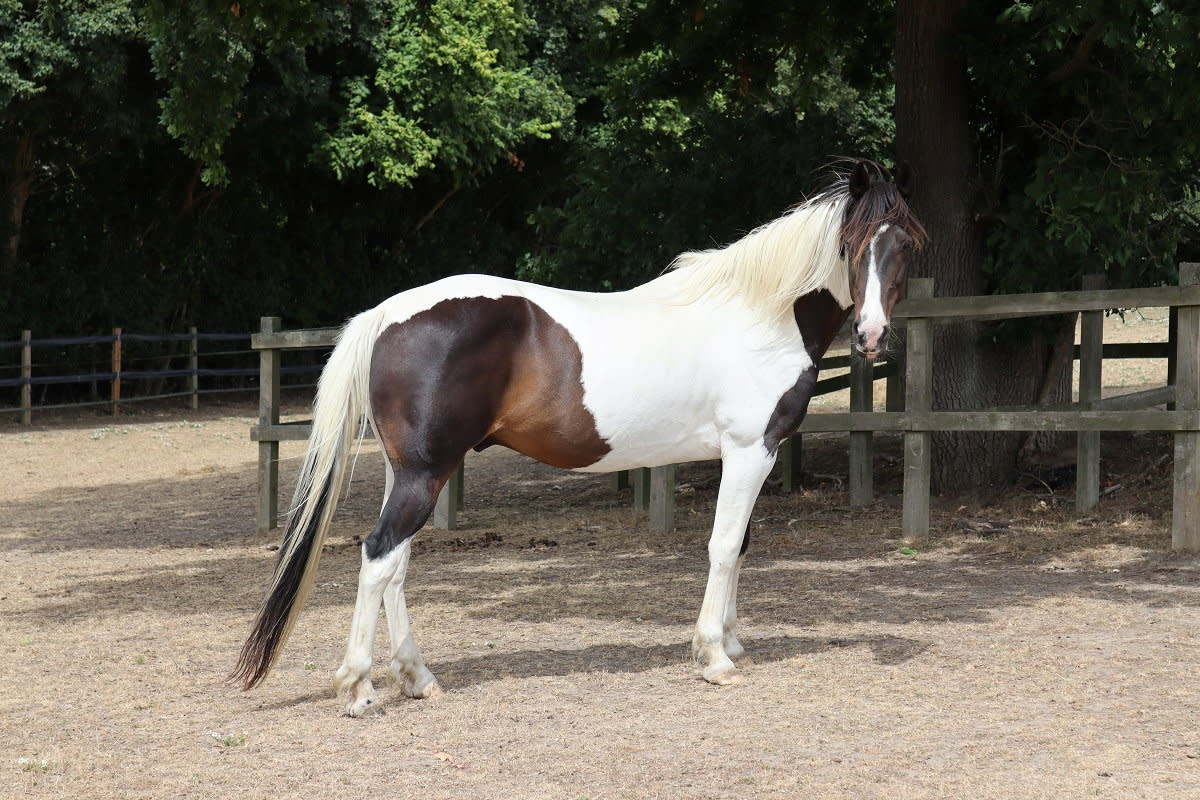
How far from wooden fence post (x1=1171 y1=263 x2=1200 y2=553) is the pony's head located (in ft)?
10.5

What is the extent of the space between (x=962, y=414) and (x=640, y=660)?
3.49m

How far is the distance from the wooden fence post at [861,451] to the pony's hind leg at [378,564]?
5482 mm

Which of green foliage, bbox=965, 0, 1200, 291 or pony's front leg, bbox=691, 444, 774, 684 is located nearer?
pony's front leg, bbox=691, 444, 774, 684

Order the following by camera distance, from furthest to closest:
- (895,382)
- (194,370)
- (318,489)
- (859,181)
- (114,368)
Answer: (194,370) < (114,368) < (895,382) < (859,181) < (318,489)

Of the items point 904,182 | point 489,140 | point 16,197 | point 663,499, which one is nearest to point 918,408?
point 663,499

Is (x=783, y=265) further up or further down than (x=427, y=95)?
further down

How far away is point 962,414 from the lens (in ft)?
26.2

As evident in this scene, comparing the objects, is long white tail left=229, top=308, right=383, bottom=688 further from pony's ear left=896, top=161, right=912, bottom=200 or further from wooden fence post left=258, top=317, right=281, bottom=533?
wooden fence post left=258, top=317, right=281, bottom=533

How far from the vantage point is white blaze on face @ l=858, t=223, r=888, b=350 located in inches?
191

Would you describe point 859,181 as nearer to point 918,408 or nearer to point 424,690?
point 424,690

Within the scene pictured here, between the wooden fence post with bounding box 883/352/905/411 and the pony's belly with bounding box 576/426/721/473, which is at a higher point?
the wooden fence post with bounding box 883/352/905/411

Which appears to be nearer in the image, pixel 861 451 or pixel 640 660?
pixel 640 660

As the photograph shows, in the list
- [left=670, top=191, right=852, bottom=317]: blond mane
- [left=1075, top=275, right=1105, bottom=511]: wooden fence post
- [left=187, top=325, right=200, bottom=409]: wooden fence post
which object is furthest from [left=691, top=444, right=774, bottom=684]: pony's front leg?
[left=187, top=325, right=200, bottom=409]: wooden fence post

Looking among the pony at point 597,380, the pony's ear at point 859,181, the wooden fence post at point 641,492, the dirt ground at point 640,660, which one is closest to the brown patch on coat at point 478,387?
the pony at point 597,380
